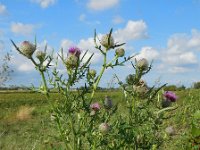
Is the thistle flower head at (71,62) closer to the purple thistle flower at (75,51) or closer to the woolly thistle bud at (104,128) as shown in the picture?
the purple thistle flower at (75,51)

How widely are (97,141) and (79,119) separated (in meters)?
0.24

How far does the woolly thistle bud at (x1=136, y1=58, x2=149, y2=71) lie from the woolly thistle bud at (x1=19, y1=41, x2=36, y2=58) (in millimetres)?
797

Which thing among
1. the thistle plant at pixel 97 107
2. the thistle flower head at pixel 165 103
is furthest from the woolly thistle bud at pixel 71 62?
the thistle flower head at pixel 165 103

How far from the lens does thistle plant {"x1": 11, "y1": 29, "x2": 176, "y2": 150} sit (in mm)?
2865

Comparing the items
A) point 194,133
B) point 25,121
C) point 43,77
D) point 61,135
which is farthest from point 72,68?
point 25,121

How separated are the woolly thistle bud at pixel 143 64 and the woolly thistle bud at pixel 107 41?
274mm

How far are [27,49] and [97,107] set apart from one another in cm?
81

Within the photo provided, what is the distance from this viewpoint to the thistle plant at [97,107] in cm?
287

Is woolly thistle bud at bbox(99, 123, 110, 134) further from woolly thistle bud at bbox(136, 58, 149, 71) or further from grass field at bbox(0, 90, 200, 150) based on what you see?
woolly thistle bud at bbox(136, 58, 149, 71)

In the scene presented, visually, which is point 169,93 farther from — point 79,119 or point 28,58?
point 28,58

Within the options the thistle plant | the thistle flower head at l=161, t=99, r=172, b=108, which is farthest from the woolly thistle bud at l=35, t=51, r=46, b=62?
the thistle flower head at l=161, t=99, r=172, b=108

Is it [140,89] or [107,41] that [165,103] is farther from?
[107,41]

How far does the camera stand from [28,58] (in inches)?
118

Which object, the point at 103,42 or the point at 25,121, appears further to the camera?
the point at 25,121
